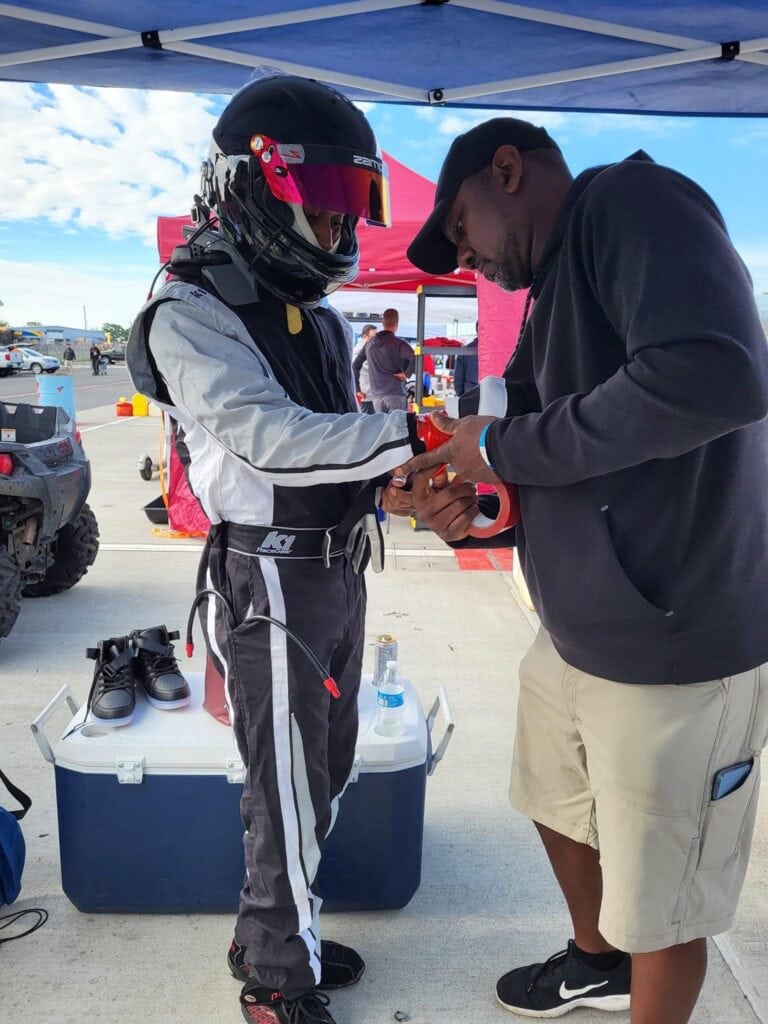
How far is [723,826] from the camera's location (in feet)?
4.58

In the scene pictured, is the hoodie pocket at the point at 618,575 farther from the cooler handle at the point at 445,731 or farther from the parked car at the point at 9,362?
the parked car at the point at 9,362

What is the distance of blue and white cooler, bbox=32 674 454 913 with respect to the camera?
6.72ft

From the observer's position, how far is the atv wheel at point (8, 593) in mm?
3832

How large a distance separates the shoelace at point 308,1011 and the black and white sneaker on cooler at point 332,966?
0.40 ft

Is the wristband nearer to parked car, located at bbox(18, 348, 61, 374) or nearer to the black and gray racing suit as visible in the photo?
the black and gray racing suit

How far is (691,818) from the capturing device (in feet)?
4.53

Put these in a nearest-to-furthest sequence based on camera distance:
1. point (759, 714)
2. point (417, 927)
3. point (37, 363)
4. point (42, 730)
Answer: point (759, 714) → point (42, 730) → point (417, 927) → point (37, 363)

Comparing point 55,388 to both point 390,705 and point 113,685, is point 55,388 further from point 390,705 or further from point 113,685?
point 390,705

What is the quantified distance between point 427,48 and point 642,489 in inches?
83.3

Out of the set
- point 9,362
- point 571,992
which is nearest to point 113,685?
point 571,992

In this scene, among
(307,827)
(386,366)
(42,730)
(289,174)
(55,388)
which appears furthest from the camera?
(55,388)

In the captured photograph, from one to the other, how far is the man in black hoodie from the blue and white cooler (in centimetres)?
76

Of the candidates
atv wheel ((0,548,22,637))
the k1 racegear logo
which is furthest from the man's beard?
atv wheel ((0,548,22,637))

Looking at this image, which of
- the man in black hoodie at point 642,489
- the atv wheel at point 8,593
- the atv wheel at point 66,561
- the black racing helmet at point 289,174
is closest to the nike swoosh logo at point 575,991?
the man in black hoodie at point 642,489
